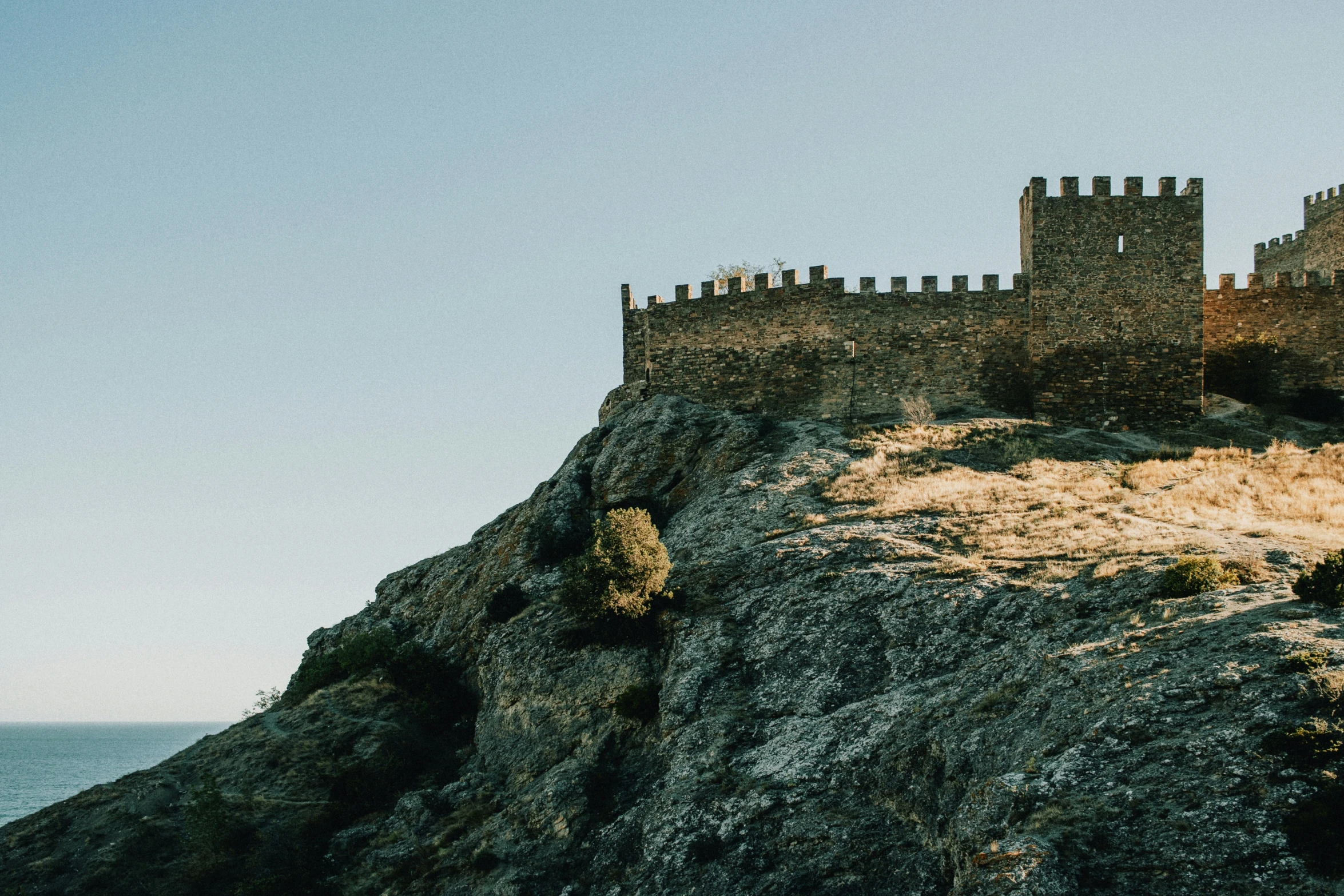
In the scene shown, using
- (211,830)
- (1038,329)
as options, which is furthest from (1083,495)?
(211,830)

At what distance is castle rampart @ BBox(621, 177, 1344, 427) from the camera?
38719 millimetres

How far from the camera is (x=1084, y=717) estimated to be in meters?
16.9

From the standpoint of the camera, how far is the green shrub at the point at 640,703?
25500 mm

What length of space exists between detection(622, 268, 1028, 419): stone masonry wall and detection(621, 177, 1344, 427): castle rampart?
1.8 inches

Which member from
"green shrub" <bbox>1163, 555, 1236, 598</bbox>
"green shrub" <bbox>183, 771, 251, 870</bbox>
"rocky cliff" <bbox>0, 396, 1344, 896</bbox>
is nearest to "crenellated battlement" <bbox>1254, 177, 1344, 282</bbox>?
"rocky cliff" <bbox>0, 396, 1344, 896</bbox>

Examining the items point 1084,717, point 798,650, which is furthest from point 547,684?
point 1084,717

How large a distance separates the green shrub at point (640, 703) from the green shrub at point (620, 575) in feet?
8.54

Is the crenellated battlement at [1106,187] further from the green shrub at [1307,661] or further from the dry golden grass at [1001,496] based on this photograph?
the green shrub at [1307,661]

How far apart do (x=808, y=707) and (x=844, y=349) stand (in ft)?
64.1

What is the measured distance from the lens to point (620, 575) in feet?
93.3

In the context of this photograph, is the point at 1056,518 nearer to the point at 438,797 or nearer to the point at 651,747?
the point at 651,747

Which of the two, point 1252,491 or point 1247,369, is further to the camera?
point 1247,369

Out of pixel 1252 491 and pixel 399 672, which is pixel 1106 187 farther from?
pixel 399 672

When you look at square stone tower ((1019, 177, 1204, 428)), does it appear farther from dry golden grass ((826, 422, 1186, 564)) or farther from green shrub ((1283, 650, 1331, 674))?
green shrub ((1283, 650, 1331, 674))
